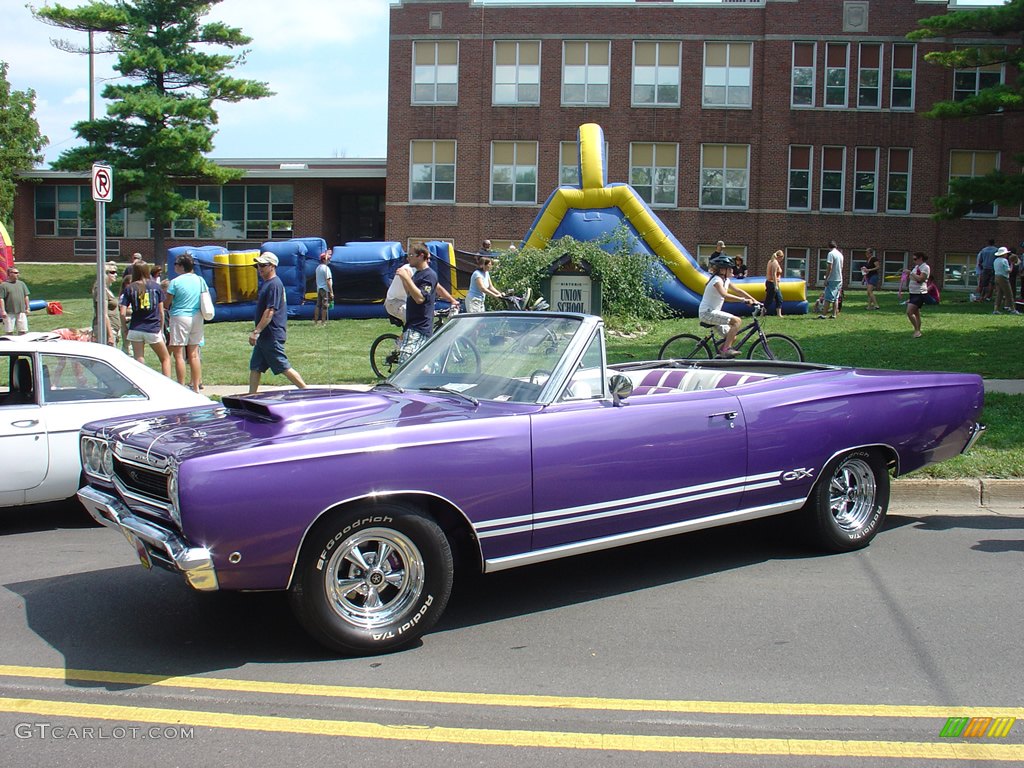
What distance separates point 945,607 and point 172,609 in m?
4.20

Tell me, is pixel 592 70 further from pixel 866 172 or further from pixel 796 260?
pixel 866 172

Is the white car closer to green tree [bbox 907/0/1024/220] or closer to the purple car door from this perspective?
the purple car door

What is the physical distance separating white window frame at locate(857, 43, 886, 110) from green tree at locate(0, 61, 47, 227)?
36.6 m

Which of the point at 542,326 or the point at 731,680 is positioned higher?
the point at 542,326

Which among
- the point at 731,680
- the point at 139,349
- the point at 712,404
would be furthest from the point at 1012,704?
the point at 139,349

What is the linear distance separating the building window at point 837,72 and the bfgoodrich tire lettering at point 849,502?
3576 cm

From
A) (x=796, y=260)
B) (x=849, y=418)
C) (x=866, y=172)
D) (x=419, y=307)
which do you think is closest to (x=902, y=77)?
(x=866, y=172)

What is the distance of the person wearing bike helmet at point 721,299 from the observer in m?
12.8

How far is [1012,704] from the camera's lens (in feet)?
13.8

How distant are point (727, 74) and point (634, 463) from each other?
1457 inches

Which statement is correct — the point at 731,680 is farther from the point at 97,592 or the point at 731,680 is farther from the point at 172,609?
the point at 97,592

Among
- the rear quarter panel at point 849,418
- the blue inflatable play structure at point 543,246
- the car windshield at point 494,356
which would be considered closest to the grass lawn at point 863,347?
the blue inflatable play structure at point 543,246

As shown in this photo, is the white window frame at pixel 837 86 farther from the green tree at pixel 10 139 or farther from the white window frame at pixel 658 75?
the green tree at pixel 10 139

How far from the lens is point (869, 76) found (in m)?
38.9
